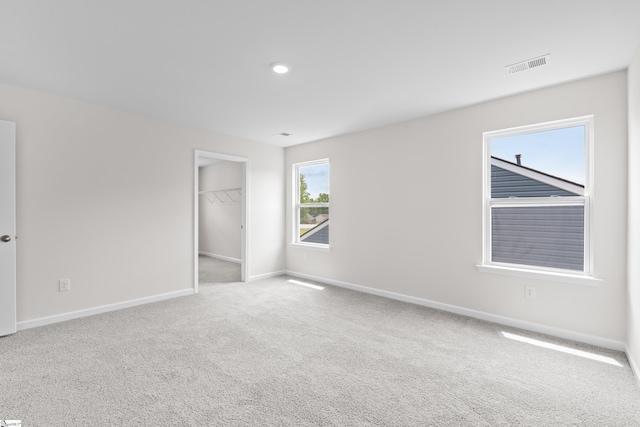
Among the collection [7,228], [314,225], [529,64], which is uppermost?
[529,64]

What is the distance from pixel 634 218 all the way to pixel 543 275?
2.98 ft

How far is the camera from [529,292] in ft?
10.2

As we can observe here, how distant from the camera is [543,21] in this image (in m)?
1.97

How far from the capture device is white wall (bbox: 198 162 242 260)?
7.06 m

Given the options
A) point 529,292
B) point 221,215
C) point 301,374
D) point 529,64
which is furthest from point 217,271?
point 529,64

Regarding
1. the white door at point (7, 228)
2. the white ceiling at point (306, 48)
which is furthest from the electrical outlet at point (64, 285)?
the white ceiling at point (306, 48)

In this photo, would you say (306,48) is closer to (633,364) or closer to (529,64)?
(529,64)

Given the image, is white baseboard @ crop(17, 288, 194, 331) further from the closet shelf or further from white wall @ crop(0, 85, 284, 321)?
the closet shelf

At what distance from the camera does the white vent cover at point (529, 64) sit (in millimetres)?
2439

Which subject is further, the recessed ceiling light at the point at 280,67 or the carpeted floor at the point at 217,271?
the carpeted floor at the point at 217,271

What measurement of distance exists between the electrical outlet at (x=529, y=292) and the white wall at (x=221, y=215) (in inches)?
217

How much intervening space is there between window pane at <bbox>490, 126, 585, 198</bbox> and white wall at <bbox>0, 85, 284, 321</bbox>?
384 cm

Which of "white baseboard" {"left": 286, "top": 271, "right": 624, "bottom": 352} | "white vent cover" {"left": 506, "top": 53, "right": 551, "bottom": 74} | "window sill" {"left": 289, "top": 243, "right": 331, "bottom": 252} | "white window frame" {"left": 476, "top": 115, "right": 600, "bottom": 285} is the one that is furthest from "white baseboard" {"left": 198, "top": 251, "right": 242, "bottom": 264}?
"white vent cover" {"left": 506, "top": 53, "right": 551, "bottom": 74}

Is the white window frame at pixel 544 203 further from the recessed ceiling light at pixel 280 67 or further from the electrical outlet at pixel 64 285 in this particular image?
the electrical outlet at pixel 64 285
